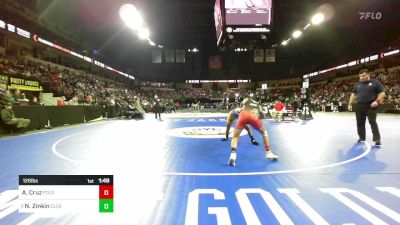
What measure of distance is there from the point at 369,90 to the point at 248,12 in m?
8.25

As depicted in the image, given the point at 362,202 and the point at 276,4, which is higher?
the point at 276,4

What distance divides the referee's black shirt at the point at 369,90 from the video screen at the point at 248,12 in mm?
7636

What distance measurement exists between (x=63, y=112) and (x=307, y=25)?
20.1 m

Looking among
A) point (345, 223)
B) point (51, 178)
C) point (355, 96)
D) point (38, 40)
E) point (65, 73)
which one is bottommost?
point (345, 223)

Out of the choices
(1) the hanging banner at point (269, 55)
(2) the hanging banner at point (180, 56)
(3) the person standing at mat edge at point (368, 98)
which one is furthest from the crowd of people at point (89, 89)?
(3) the person standing at mat edge at point (368, 98)

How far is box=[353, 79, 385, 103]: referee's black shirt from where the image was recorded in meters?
7.93

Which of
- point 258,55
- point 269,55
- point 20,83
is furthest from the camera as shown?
point 269,55

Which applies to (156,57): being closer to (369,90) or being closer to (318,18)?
(318,18)

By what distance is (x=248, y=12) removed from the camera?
14531 millimetres

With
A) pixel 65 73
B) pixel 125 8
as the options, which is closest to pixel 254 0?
pixel 125 8

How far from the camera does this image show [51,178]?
7.80 ft

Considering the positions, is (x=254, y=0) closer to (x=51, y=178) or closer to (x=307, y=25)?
(x=307, y=25)
